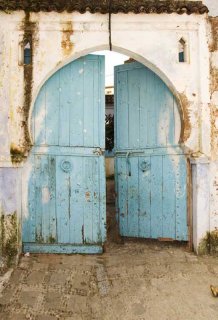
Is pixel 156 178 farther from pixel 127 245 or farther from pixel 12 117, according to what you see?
pixel 12 117

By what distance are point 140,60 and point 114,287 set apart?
10.9 feet

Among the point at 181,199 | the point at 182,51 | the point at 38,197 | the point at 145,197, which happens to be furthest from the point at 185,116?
the point at 38,197

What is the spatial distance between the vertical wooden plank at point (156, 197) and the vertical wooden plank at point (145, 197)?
0.17ft

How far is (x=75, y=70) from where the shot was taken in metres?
5.19

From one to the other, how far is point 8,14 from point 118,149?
2658 mm

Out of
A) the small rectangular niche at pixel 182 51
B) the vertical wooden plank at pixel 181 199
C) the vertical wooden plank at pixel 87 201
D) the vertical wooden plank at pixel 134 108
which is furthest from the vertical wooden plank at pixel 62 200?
the small rectangular niche at pixel 182 51

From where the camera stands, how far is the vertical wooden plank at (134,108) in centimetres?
553

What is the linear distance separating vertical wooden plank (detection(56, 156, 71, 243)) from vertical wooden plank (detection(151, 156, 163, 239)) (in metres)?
1.35

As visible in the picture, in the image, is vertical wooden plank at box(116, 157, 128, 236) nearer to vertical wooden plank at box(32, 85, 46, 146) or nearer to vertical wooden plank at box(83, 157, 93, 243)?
vertical wooden plank at box(83, 157, 93, 243)

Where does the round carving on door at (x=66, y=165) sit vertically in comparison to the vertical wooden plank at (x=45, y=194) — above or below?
above

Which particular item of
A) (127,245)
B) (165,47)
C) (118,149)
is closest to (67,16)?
(165,47)

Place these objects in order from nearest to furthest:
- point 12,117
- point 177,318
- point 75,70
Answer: point 177,318 < point 12,117 < point 75,70

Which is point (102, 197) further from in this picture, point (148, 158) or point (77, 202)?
point (148, 158)

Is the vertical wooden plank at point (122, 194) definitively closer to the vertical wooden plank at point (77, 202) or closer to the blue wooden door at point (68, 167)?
the blue wooden door at point (68, 167)
